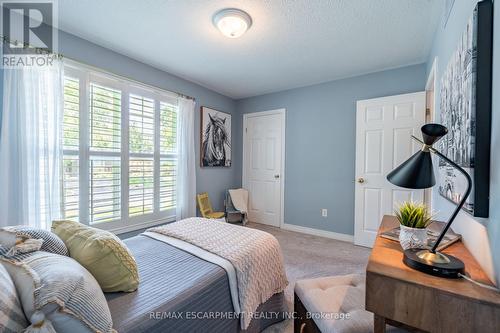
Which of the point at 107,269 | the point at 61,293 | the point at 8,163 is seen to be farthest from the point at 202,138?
the point at 61,293

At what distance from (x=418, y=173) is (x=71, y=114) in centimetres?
294

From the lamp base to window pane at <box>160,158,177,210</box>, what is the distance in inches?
117

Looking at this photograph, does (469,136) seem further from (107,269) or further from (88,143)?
(88,143)

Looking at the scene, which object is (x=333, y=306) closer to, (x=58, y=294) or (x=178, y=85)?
(x=58, y=294)

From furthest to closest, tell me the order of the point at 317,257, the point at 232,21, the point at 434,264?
the point at 317,257 < the point at 232,21 < the point at 434,264

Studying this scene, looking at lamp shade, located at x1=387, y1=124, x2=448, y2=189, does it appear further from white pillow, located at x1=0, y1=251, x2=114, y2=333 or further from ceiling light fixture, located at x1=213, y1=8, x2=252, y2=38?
ceiling light fixture, located at x1=213, y1=8, x2=252, y2=38

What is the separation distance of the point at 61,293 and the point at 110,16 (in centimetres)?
228

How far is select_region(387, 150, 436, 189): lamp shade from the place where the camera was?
2.80 feet

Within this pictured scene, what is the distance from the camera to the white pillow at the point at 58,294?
675 millimetres

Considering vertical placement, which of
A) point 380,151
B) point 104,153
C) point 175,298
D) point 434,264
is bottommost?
point 175,298

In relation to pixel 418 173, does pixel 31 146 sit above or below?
above

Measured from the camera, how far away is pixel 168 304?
3.23 ft

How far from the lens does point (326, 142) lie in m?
3.58

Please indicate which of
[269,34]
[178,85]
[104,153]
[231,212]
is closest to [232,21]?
[269,34]
